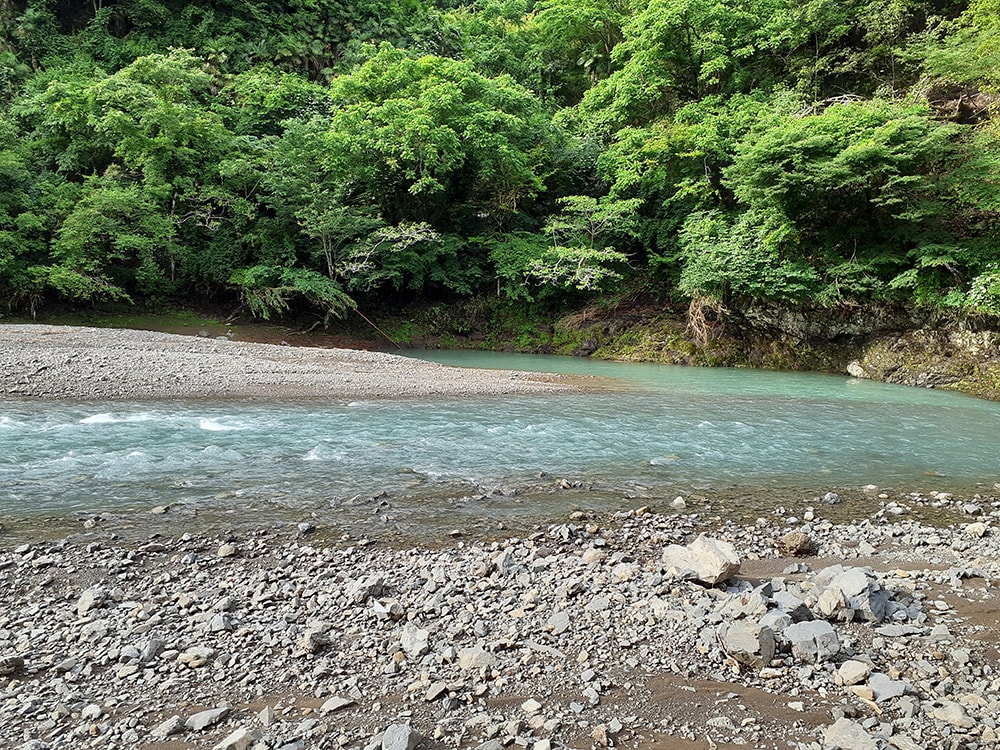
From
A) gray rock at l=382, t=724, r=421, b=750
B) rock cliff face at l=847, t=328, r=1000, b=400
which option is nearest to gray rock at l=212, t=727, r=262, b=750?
gray rock at l=382, t=724, r=421, b=750

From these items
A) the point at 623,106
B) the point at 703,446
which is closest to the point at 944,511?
the point at 703,446

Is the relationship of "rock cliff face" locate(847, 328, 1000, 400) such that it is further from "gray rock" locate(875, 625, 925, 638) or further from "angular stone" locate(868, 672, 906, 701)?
"angular stone" locate(868, 672, 906, 701)

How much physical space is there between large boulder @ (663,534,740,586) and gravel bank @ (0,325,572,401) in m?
9.38

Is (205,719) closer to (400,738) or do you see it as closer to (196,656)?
(196,656)

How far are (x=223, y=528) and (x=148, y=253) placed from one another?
22171 mm

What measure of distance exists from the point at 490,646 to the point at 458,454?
5120 millimetres

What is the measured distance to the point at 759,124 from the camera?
2183 centimetres

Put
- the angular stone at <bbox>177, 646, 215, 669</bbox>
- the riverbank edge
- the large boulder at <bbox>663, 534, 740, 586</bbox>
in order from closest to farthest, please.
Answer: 1. the angular stone at <bbox>177, 646, 215, 669</bbox>
2. the large boulder at <bbox>663, 534, 740, 586</bbox>
3. the riverbank edge

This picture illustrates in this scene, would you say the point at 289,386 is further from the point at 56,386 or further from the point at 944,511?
the point at 944,511

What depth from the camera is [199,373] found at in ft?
43.8

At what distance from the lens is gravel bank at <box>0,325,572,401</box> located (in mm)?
12086

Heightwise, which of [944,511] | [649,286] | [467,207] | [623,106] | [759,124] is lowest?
[944,511]

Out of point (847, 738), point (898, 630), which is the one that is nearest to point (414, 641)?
point (847, 738)

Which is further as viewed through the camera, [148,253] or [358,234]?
[358,234]
